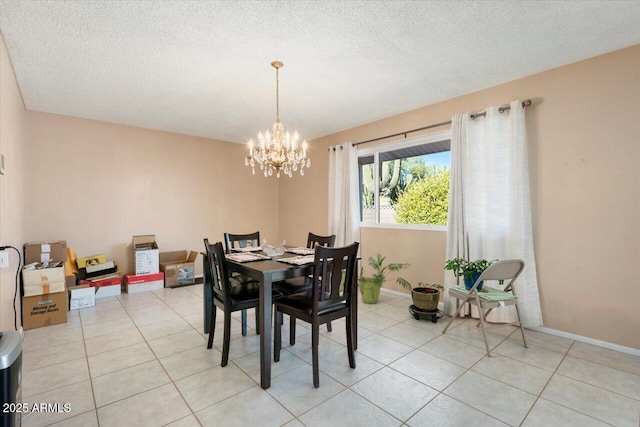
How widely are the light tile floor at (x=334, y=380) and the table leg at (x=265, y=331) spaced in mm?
91

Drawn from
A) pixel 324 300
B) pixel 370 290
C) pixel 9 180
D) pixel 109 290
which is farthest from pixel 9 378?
pixel 109 290

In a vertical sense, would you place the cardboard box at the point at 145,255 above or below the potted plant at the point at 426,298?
above

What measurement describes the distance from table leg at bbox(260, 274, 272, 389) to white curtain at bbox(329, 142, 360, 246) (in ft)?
8.58

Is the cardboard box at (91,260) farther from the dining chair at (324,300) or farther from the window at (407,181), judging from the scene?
the window at (407,181)

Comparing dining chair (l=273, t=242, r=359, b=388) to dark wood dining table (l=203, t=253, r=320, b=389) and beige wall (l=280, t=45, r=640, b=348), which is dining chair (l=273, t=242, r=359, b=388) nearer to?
dark wood dining table (l=203, t=253, r=320, b=389)

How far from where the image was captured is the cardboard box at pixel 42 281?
287cm

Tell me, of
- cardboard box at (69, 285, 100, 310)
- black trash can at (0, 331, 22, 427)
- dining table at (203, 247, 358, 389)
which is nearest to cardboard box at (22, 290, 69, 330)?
cardboard box at (69, 285, 100, 310)

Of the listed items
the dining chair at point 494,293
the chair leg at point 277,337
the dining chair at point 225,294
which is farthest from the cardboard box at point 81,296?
the dining chair at point 494,293

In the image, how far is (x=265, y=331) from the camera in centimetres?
197

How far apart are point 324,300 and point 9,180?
9.36 ft

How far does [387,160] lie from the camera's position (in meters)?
4.31

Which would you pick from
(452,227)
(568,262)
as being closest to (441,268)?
(452,227)

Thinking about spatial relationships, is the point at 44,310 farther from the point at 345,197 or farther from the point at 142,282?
the point at 345,197

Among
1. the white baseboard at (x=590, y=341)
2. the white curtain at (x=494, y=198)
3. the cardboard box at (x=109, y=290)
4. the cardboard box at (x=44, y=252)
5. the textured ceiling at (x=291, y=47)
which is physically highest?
the textured ceiling at (x=291, y=47)
